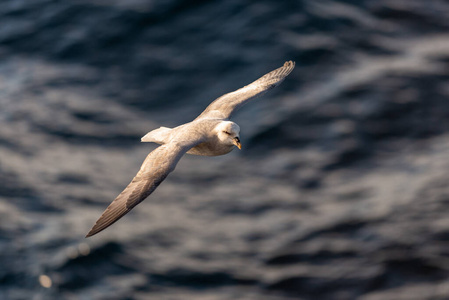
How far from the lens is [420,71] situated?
21.0 m

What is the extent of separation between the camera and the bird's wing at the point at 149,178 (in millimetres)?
8391

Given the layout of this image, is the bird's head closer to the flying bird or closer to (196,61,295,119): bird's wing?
the flying bird

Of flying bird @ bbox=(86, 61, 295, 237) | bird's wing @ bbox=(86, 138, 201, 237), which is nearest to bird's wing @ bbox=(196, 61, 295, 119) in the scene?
flying bird @ bbox=(86, 61, 295, 237)

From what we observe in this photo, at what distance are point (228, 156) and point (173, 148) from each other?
41.9 ft

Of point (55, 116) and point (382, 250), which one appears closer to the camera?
point (382, 250)

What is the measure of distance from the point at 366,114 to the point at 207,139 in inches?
483

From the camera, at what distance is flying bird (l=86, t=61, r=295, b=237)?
847cm

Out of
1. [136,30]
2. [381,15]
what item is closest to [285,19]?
[381,15]

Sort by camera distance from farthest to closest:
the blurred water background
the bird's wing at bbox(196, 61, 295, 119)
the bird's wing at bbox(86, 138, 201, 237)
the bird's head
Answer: the blurred water background → the bird's wing at bbox(196, 61, 295, 119) → the bird's head → the bird's wing at bbox(86, 138, 201, 237)

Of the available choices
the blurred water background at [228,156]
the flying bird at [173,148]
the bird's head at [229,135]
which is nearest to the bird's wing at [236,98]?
the flying bird at [173,148]

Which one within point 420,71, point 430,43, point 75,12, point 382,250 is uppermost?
point 75,12

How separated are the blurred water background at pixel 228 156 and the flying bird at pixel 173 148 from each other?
10.2m

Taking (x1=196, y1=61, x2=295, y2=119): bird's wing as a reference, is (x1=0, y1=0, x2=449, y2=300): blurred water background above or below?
above

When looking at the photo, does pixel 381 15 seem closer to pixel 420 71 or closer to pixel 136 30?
pixel 420 71
